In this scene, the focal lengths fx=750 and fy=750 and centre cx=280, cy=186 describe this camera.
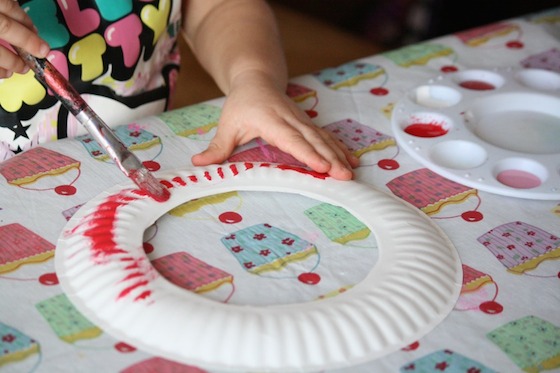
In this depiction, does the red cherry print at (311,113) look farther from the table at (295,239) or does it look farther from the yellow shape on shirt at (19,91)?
the yellow shape on shirt at (19,91)

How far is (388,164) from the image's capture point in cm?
73

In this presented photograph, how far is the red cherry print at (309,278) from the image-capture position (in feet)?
1.82

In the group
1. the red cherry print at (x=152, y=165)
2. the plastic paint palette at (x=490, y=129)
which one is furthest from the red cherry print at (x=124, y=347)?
the plastic paint palette at (x=490, y=129)

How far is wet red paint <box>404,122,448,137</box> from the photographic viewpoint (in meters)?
0.79

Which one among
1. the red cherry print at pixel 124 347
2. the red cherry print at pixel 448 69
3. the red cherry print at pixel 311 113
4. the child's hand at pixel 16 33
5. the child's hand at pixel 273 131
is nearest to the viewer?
the red cherry print at pixel 124 347

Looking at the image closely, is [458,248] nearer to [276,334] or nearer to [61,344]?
[276,334]

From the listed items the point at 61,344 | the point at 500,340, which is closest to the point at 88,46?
the point at 61,344

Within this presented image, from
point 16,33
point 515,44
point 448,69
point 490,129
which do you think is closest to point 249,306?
point 16,33

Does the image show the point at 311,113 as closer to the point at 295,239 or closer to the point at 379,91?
the point at 379,91

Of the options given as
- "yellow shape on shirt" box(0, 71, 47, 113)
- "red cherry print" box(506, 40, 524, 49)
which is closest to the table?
"yellow shape on shirt" box(0, 71, 47, 113)

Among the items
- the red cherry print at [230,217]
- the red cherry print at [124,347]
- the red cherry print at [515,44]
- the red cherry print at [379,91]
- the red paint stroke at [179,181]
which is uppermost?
the red paint stroke at [179,181]

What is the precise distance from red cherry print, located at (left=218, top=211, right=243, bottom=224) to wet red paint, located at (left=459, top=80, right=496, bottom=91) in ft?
1.26

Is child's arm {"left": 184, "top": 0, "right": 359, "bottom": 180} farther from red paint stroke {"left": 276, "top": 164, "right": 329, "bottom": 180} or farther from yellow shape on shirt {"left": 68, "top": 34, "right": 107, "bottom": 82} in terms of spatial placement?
yellow shape on shirt {"left": 68, "top": 34, "right": 107, "bottom": 82}

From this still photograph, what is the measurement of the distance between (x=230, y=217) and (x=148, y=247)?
8cm
